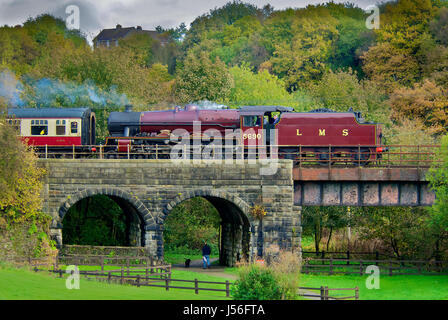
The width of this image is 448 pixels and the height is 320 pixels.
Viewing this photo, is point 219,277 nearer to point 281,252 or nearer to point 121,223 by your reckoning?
point 281,252

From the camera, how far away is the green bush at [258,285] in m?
30.8

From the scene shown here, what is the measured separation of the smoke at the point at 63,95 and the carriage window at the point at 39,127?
571 inches

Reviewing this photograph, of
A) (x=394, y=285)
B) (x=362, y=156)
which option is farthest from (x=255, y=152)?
(x=394, y=285)

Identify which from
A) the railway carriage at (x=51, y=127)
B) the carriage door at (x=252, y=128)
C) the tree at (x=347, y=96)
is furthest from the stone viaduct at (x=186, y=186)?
the tree at (x=347, y=96)

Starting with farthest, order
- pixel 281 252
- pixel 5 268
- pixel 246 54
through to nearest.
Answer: pixel 246 54 → pixel 281 252 → pixel 5 268

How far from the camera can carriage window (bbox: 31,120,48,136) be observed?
4669cm

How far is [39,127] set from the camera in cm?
4675

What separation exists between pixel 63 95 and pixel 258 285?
3558 centimetres

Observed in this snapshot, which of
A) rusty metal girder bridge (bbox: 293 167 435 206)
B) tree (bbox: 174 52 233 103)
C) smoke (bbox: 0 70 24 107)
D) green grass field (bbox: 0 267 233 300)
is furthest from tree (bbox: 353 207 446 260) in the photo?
smoke (bbox: 0 70 24 107)

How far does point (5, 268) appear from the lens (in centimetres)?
3475

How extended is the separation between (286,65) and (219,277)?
58551 mm

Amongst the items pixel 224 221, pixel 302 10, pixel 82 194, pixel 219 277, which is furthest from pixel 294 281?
pixel 302 10

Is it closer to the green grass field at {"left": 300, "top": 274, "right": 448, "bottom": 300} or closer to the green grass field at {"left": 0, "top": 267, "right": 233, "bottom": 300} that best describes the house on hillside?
the green grass field at {"left": 300, "top": 274, "right": 448, "bottom": 300}

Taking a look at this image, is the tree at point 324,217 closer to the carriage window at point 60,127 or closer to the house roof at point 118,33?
the carriage window at point 60,127
